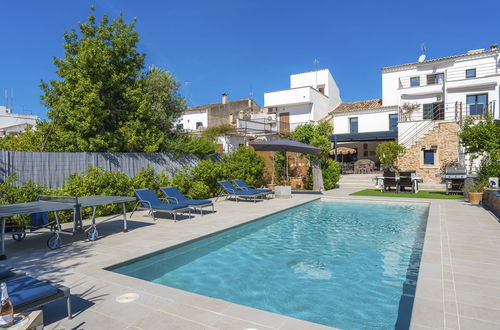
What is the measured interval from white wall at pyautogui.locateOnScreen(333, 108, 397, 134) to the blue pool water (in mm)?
23215

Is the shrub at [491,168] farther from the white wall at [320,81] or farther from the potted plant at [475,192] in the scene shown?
the white wall at [320,81]

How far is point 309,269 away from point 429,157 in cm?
2212

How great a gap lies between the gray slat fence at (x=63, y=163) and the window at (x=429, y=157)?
63.8ft

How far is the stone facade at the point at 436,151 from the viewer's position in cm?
2272

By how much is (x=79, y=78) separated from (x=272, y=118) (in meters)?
24.5

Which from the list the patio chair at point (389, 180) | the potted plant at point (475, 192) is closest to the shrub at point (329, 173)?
the patio chair at point (389, 180)

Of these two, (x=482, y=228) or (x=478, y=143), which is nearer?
(x=482, y=228)

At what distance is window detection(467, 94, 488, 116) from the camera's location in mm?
25609

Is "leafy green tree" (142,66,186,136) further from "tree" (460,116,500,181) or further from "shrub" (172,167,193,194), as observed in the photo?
"tree" (460,116,500,181)

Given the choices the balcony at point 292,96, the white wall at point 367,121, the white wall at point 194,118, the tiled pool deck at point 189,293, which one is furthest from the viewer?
the white wall at point 194,118

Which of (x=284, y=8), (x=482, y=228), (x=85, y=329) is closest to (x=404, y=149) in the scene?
(x=284, y=8)

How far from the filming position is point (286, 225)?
957 cm

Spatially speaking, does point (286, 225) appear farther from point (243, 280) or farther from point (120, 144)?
point (120, 144)

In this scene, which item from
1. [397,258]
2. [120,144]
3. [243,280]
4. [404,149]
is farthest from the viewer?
[404,149]
